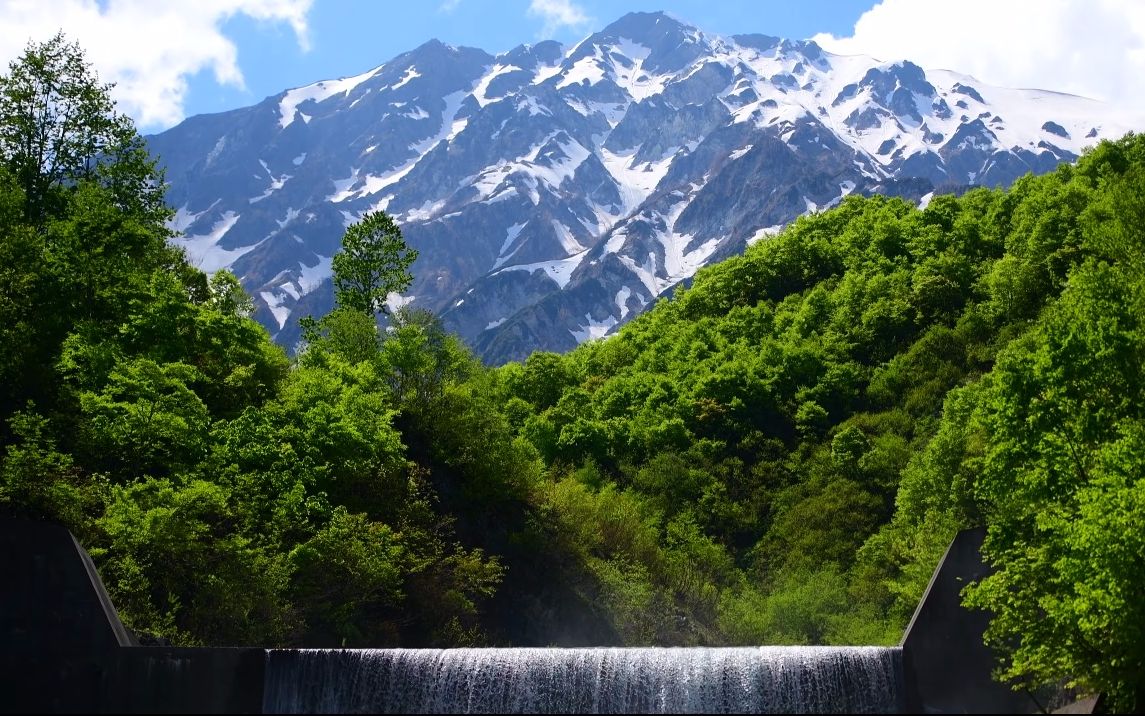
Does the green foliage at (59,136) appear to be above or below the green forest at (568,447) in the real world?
above

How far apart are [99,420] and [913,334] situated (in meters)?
64.4

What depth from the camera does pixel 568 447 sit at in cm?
7850

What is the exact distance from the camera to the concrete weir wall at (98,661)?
1113 inches

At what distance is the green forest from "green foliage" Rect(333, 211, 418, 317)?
20cm

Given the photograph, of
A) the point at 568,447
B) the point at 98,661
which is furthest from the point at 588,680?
the point at 568,447

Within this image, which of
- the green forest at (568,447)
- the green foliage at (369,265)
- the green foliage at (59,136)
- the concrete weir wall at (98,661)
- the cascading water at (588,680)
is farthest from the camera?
the green foliage at (369,265)

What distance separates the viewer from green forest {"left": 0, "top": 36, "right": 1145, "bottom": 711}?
32281mm

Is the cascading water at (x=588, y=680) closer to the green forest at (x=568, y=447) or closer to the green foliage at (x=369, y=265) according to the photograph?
the green forest at (x=568, y=447)

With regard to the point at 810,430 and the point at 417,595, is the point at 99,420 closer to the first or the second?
the point at 417,595

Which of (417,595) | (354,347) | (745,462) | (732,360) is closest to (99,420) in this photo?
(417,595)

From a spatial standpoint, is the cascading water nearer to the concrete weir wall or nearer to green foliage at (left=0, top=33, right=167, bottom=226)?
the concrete weir wall

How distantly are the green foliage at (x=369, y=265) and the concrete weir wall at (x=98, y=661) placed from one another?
1509 inches

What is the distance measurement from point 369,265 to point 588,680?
40.0 meters

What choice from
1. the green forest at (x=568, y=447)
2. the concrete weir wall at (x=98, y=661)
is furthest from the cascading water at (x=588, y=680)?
the green forest at (x=568, y=447)
